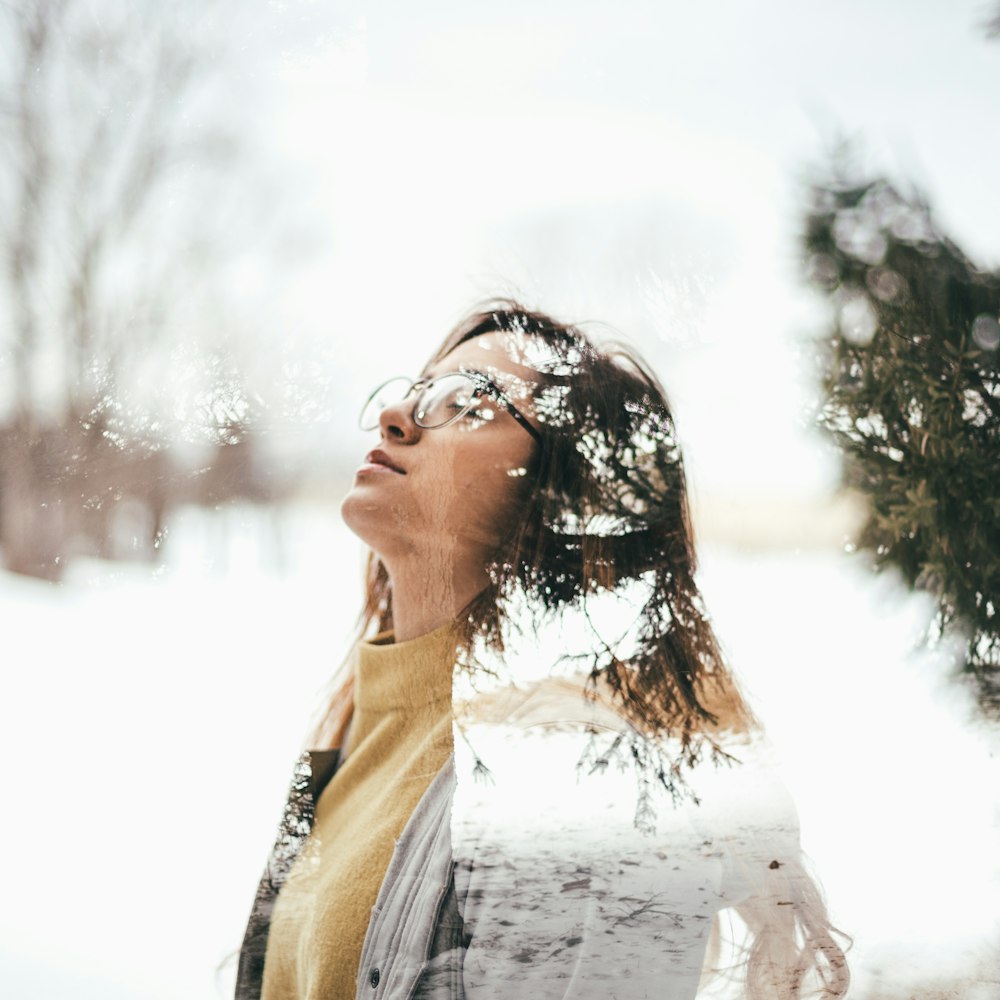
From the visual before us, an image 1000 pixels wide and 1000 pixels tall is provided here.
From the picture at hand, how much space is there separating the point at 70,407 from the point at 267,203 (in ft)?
0.79

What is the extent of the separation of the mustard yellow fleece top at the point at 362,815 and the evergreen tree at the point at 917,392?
0.41m

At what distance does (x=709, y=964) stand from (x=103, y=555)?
0.61 metres

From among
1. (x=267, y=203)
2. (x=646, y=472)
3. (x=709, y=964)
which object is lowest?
(x=709, y=964)

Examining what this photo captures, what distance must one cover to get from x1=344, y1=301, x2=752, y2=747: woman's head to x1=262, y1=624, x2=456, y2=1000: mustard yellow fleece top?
7cm

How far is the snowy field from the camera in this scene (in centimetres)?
75

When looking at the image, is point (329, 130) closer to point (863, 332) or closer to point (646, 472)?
point (646, 472)

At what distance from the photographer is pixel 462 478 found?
2.43ft

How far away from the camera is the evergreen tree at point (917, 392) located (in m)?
0.81

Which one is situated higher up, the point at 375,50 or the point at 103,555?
the point at 375,50

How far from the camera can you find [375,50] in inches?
30.9

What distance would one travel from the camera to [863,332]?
0.81 metres

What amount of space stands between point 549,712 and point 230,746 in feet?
0.89

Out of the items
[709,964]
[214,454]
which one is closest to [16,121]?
[214,454]

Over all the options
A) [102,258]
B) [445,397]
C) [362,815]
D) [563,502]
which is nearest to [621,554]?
[563,502]
